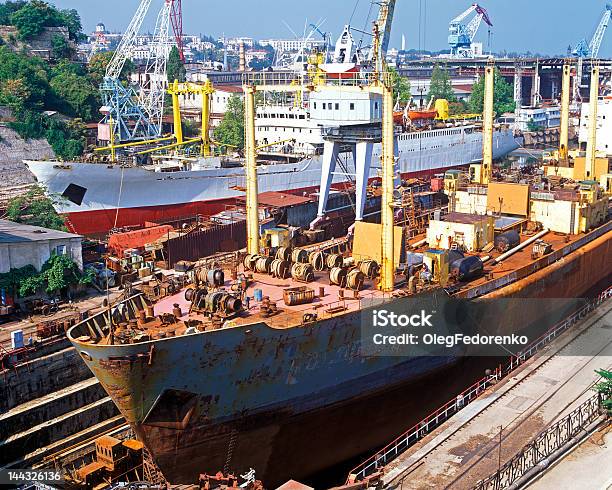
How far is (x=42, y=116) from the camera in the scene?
2120 inches

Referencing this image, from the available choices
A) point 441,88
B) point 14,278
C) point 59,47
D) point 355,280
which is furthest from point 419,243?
point 441,88

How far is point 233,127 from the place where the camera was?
191ft

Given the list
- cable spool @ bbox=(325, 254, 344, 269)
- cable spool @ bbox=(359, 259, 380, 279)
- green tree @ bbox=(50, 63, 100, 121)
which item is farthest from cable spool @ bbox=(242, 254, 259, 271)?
green tree @ bbox=(50, 63, 100, 121)

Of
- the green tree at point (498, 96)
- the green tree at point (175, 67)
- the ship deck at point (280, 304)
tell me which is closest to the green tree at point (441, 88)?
the green tree at point (498, 96)

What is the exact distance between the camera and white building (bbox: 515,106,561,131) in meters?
86.9

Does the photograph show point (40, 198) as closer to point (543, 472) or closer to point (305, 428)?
point (305, 428)

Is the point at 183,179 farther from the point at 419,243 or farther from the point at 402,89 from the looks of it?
the point at 402,89

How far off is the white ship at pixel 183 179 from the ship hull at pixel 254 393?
13.1 metres

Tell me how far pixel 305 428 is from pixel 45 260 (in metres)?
11.6

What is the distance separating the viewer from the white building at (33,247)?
81.1ft

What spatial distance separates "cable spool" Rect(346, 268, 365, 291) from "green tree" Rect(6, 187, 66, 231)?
16093 millimetres

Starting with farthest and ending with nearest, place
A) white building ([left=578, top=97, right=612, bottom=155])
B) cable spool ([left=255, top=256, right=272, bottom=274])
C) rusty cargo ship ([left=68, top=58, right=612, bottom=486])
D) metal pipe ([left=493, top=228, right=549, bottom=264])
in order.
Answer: white building ([left=578, top=97, right=612, bottom=155])
metal pipe ([left=493, top=228, right=549, bottom=264])
cable spool ([left=255, top=256, right=272, bottom=274])
rusty cargo ship ([left=68, top=58, right=612, bottom=486])

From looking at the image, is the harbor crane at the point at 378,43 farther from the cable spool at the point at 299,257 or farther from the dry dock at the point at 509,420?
the dry dock at the point at 509,420

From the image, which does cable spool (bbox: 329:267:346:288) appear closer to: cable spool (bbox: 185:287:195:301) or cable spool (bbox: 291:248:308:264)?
cable spool (bbox: 291:248:308:264)
